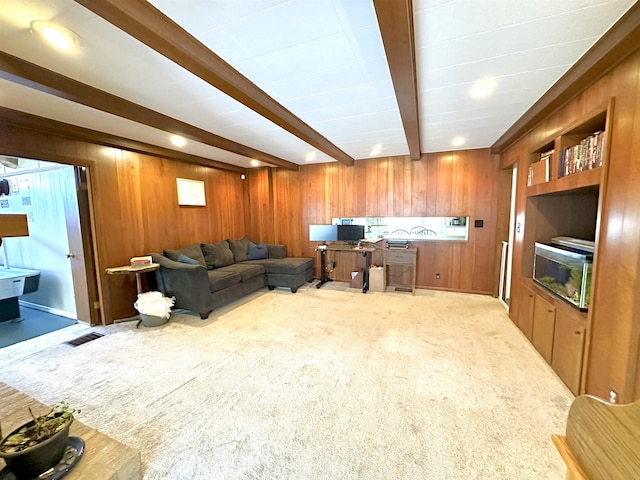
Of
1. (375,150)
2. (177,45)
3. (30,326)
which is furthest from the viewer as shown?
(375,150)

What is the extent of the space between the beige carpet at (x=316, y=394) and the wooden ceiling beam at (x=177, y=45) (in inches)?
93.4

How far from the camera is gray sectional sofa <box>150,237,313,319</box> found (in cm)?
360

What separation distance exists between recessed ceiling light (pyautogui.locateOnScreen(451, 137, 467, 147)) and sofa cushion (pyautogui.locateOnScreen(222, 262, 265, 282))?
148 inches

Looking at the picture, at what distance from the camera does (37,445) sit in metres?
1.07

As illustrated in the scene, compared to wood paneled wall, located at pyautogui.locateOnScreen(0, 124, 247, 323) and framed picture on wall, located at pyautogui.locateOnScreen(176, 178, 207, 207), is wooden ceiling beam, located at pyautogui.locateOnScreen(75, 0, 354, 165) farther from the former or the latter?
framed picture on wall, located at pyautogui.locateOnScreen(176, 178, 207, 207)

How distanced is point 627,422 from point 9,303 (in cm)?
597

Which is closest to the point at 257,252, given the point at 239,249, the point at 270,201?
the point at 239,249

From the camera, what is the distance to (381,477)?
142cm

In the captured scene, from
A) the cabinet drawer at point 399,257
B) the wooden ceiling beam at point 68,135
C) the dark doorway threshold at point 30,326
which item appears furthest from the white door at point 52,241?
the cabinet drawer at point 399,257

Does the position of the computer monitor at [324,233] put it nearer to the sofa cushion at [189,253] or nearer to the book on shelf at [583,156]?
the sofa cushion at [189,253]

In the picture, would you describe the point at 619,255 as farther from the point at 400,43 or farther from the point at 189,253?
the point at 189,253

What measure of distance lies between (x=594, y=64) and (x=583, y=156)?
2.11 feet

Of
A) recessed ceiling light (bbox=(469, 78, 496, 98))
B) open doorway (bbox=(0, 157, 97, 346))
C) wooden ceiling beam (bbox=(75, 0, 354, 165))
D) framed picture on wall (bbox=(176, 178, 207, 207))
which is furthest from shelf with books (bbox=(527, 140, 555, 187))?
open doorway (bbox=(0, 157, 97, 346))

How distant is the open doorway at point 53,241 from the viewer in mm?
3426
